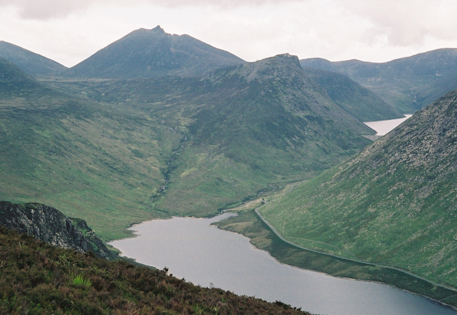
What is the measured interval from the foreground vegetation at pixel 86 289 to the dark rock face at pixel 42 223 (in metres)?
45.7

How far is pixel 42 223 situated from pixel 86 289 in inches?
2615

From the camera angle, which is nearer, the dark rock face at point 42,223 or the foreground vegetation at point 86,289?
the foreground vegetation at point 86,289

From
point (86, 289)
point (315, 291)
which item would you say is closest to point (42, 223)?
point (86, 289)

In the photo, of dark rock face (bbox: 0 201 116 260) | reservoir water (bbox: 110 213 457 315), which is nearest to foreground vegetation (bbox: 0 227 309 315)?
dark rock face (bbox: 0 201 116 260)

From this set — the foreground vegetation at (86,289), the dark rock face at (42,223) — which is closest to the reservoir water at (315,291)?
the dark rock face at (42,223)

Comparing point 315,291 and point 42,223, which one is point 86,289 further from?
point 315,291

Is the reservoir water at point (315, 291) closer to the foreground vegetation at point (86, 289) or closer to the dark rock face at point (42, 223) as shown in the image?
the dark rock face at point (42, 223)

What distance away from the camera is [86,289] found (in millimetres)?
32469

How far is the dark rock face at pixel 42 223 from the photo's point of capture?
273 ft

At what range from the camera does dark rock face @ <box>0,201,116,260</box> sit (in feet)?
273

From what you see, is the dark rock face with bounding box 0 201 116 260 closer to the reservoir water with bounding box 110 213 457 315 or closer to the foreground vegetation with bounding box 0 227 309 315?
the foreground vegetation with bounding box 0 227 309 315

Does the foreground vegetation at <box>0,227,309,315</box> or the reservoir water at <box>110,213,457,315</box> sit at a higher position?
the foreground vegetation at <box>0,227,309,315</box>

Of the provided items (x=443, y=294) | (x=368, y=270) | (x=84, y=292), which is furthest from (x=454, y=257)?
(x=84, y=292)

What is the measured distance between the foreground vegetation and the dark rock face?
45.7 m
